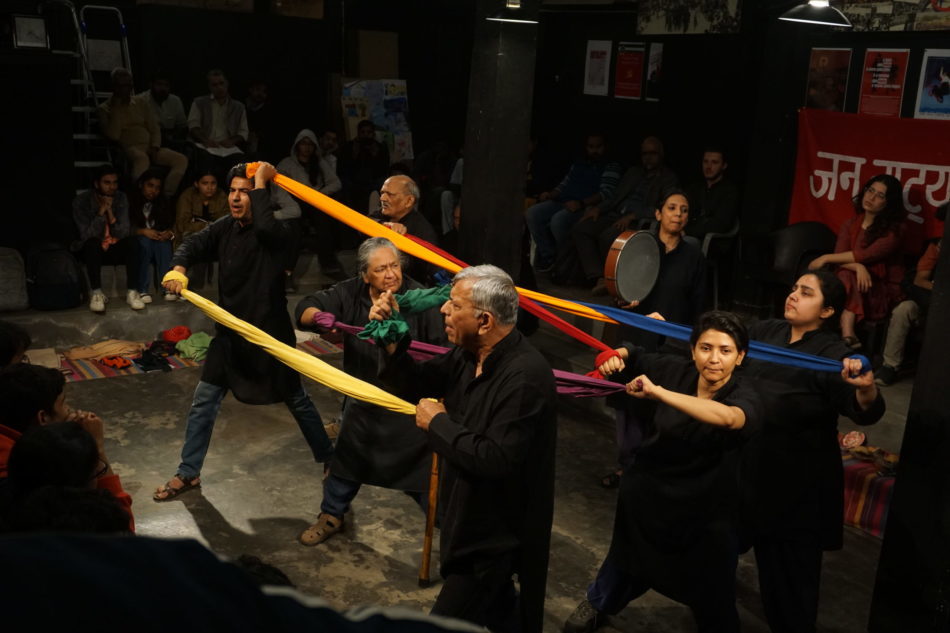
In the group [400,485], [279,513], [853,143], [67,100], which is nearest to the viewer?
[400,485]

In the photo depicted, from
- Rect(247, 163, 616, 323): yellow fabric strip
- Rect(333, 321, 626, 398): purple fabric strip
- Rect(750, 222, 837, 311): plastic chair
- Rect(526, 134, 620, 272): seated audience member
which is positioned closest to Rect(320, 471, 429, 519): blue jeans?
Answer: Rect(333, 321, 626, 398): purple fabric strip

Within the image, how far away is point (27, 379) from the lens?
3092mm

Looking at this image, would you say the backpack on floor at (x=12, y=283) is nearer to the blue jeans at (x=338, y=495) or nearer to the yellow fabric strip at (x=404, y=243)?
the yellow fabric strip at (x=404, y=243)

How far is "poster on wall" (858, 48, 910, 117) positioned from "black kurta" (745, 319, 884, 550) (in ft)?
12.0

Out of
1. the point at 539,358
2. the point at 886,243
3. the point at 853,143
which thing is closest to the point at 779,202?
the point at 853,143

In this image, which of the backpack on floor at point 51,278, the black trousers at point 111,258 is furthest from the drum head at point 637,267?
the backpack on floor at point 51,278

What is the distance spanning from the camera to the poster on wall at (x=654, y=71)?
9281 mm

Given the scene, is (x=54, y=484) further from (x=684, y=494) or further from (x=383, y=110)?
(x=383, y=110)

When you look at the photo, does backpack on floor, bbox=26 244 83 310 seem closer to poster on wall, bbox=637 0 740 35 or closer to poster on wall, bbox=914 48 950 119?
poster on wall, bbox=637 0 740 35

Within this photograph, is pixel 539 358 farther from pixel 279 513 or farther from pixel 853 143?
pixel 853 143

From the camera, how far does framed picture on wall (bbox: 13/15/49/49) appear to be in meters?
7.73

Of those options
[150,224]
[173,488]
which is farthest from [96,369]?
[173,488]

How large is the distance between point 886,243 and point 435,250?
3168 millimetres

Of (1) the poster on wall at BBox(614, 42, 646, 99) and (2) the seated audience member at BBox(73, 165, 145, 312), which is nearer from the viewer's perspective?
(2) the seated audience member at BBox(73, 165, 145, 312)
